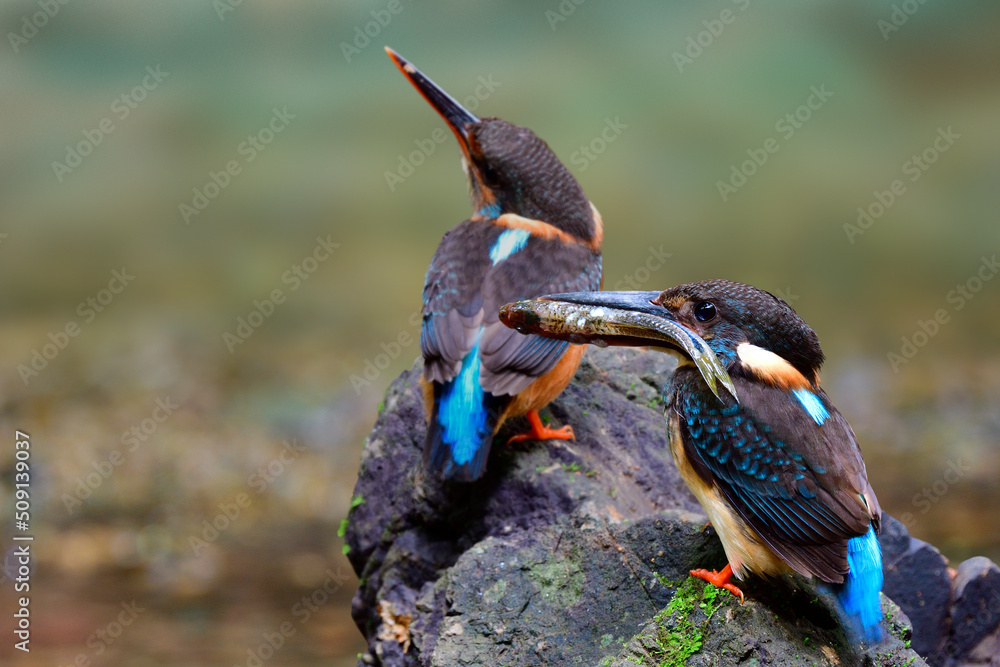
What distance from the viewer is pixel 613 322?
8.07 feet

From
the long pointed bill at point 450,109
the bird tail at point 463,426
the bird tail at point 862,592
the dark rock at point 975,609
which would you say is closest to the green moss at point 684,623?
the bird tail at point 862,592

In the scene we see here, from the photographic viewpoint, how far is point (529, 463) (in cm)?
339

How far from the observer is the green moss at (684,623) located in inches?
87.6

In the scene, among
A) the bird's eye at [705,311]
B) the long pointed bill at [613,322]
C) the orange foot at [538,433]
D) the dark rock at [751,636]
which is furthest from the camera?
the orange foot at [538,433]

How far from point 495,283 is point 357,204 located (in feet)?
17.0

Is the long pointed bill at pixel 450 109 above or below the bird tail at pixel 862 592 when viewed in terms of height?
below

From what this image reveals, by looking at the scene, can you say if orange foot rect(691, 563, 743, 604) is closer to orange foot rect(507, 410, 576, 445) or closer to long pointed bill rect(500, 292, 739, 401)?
long pointed bill rect(500, 292, 739, 401)

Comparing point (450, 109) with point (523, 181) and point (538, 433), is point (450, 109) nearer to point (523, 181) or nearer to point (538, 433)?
point (523, 181)

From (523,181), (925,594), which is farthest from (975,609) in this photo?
(523,181)

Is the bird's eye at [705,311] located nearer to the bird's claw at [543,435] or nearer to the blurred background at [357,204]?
the bird's claw at [543,435]

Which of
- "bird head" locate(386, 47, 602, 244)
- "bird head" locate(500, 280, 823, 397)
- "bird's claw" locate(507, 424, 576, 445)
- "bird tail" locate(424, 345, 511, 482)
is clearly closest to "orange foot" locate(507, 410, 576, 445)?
"bird's claw" locate(507, 424, 576, 445)

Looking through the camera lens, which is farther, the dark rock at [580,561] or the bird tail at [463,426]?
the bird tail at [463,426]

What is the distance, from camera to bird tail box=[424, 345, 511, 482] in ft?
10.4

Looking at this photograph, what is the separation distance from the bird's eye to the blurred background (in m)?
4.80
